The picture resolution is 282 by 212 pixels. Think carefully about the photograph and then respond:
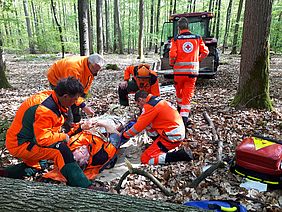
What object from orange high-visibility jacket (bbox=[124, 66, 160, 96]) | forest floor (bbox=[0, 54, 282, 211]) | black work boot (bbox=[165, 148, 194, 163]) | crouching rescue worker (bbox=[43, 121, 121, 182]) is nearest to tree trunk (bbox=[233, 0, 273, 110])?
forest floor (bbox=[0, 54, 282, 211])

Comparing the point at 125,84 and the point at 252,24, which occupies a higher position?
the point at 252,24

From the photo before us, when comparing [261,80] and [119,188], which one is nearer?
[119,188]

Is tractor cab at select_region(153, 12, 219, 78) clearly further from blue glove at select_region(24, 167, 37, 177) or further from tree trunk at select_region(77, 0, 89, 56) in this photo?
blue glove at select_region(24, 167, 37, 177)

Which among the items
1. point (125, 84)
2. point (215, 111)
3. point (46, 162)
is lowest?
point (46, 162)

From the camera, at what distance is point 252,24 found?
4766 mm

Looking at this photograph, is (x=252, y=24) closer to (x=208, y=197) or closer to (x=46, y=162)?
(x=208, y=197)

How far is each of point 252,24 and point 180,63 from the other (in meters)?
1.64

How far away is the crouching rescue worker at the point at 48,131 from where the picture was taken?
2723 mm

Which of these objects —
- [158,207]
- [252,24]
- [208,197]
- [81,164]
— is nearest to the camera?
[158,207]

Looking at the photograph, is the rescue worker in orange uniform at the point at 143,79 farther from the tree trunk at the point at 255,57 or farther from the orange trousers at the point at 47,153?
the orange trousers at the point at 47,153

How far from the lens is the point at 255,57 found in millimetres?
4887

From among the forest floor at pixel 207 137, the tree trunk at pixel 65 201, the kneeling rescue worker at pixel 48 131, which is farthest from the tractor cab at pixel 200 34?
the tree trunk at pixel 65 201

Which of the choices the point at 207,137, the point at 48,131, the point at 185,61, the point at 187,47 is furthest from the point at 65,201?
the point at 187,47

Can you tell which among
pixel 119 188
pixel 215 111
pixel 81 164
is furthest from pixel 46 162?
pixel 215 111
